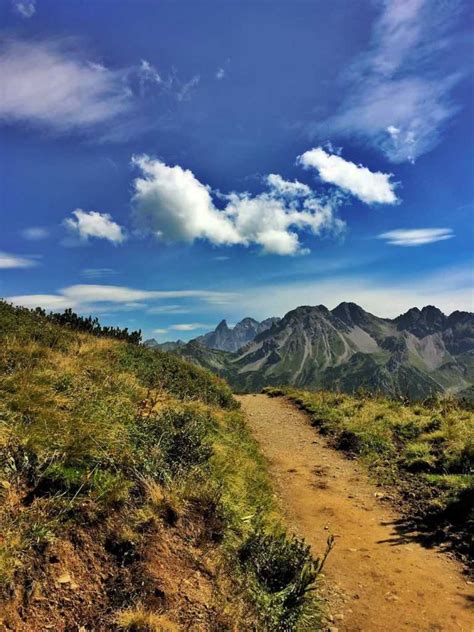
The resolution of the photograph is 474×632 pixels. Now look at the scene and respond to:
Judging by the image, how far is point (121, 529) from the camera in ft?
17.2

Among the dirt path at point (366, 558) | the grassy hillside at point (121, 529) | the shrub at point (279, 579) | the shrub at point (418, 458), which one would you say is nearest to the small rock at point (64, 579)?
the grassy hillside at point (121, 529)

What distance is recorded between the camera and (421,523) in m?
9.30

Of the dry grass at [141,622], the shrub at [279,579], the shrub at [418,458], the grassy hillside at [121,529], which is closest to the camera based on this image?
the dry grass at [141,622]

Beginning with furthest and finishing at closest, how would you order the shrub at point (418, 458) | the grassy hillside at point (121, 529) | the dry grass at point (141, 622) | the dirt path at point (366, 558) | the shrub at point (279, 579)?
the shrub at point (418, 458) < the dirt path at point (366, 558) < the shrub at point (279, 579) < the grassy hillside at point (121, 529) < the dry grass at point (141, 622)

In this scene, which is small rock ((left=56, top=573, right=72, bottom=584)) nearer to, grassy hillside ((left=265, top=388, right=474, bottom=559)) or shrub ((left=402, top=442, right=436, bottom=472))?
grassy hillside ((left=265, top=388, right=474, bottom=559))

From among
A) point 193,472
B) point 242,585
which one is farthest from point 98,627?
point 193,472

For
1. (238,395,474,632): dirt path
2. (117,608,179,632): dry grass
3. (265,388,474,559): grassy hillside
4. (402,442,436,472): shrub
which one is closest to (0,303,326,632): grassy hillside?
(117,608,179,632): dry grass

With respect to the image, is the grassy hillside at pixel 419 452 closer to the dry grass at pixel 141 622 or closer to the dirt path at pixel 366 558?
the dirt path at pixel 366 558

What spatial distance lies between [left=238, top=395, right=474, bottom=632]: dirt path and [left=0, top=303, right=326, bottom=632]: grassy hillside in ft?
3.28

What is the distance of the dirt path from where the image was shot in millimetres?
6035

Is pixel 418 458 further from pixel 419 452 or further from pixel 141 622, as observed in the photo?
pixel 141 622

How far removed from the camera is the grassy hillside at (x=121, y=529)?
14.1 feet

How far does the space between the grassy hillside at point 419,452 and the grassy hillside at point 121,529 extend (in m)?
3.85

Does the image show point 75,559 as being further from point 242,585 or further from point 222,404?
point 222,404
